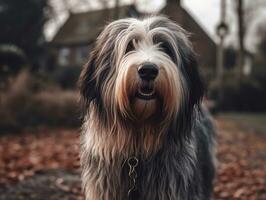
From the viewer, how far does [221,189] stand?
7.63m

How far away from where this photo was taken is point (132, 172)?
436cm

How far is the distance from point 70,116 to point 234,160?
21.7 feet

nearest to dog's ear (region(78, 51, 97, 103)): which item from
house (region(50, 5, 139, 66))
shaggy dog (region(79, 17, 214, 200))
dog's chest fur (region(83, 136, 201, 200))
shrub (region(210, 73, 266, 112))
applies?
shaggy dog (region(79, 17, 214, 200))

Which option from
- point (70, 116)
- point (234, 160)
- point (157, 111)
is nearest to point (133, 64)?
point (157, 111)

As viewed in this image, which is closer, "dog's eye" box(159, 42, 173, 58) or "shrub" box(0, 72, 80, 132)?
"dog's eye" box(159, 42, 173, 58)

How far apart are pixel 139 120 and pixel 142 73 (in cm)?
44

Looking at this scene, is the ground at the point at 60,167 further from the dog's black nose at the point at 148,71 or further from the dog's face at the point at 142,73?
the dog's black nose at the point at 148,71

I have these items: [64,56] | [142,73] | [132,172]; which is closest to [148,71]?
[142,73]

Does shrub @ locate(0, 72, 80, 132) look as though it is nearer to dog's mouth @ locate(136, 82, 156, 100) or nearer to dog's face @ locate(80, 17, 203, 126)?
dog's face @ locate(80, 17, 203, 126)

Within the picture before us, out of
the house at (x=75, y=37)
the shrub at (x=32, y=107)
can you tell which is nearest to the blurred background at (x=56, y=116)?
the shrub at (x=32, y=107)

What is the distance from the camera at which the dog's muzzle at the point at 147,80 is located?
3.86 meters

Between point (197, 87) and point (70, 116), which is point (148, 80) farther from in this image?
point (70, 116)

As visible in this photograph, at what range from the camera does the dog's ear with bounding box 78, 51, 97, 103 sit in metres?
4.40

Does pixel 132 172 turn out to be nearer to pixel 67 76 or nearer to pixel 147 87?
pixel 147 87
